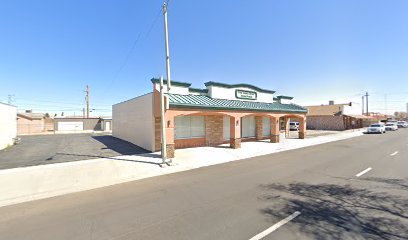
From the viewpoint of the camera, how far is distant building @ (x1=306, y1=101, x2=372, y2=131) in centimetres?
3878

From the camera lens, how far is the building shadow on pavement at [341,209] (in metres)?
4.29

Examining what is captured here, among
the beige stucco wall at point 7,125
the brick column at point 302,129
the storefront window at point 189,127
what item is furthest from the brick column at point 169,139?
the brick column at point 302,129

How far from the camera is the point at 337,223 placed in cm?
461

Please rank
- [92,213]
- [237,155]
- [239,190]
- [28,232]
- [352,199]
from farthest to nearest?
[237,155], [239,190], [352,199], [92,213], [28,232]

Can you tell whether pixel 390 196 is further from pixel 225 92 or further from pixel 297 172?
pixel 225 92

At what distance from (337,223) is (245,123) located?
1645 centimetres

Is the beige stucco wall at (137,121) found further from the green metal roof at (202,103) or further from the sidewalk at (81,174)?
the sidewalk at (81,174)

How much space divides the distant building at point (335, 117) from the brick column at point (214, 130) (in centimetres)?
3146

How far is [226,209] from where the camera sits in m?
5.47

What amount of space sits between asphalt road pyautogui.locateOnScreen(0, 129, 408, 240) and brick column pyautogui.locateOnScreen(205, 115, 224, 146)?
8.87 metres

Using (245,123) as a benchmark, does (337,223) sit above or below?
below

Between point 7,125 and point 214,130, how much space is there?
18072mm

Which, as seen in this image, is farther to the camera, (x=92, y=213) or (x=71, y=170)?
(x=71, y=170)

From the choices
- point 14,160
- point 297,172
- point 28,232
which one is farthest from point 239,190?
point 14,160
